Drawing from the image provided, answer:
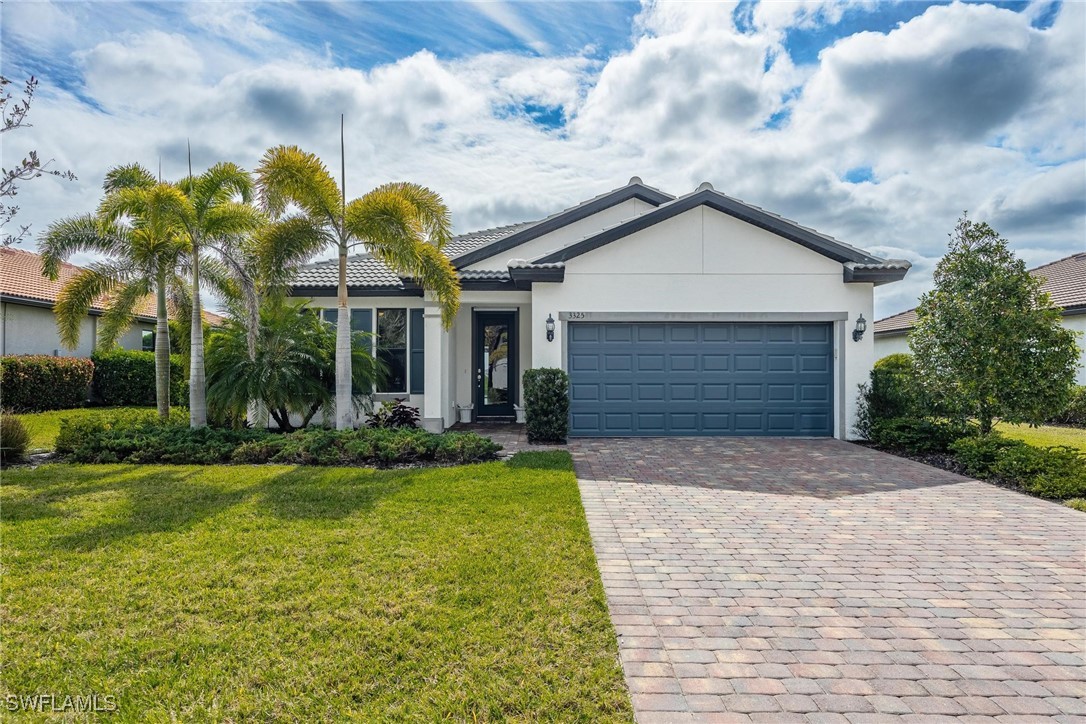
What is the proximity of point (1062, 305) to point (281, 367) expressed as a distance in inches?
852

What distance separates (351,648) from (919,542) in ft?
17.3

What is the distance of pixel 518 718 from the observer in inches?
104

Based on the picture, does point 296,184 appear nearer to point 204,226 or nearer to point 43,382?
point 204,226

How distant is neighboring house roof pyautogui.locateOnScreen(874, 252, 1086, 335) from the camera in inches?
645

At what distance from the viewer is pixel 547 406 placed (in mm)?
10852

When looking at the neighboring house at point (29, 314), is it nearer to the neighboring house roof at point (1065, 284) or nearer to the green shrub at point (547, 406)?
the green shrub at point (547, 406)

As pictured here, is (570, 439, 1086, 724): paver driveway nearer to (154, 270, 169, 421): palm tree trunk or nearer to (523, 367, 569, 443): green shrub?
(523, 367, 569, 443): green shrub

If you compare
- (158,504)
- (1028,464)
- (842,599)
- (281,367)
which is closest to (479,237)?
(281,367)

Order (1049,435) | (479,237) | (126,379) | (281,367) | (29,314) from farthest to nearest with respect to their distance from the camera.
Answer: (126,379), (29,314), (479,237), (1049,435), (281,367)

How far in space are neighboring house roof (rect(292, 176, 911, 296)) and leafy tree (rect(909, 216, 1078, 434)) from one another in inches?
63.1

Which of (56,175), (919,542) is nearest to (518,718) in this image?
(919,542)

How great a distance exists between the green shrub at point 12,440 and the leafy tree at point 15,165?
5807 mm

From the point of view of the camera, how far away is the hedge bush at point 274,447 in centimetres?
886

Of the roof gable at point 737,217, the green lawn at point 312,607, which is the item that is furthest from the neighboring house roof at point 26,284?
the green lawn at point 312,607
